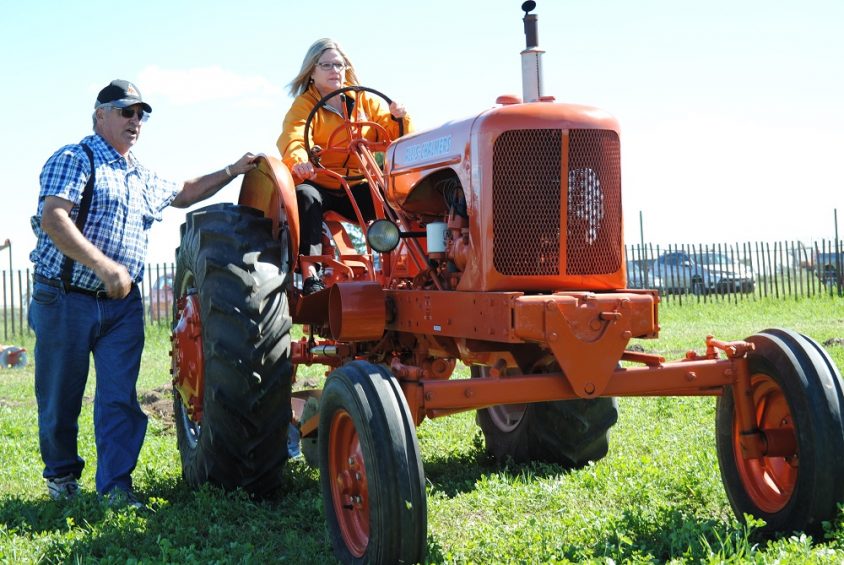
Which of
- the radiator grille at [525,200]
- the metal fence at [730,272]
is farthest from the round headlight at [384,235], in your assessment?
the metal fence at [730,272]

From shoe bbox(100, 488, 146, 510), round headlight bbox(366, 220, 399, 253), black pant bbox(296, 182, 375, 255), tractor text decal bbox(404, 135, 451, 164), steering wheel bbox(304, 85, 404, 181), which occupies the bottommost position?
shoe bbox(100, 488, 146, 510)

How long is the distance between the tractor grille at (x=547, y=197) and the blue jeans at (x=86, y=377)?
6.65 feet

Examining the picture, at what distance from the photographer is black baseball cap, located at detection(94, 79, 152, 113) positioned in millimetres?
4559

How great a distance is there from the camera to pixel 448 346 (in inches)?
169

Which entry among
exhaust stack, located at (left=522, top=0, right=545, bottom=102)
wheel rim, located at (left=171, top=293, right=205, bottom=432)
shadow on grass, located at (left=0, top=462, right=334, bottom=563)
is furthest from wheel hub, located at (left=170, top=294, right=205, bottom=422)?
exhaust stack, located at (left=522, top=0, right=545, bottom=102)

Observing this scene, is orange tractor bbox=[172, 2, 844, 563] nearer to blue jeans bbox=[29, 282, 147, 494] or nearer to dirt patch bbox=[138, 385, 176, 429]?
blue jeans bbox=[29, 282, 147, 494]

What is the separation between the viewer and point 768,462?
3906mm

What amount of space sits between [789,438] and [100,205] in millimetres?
3271

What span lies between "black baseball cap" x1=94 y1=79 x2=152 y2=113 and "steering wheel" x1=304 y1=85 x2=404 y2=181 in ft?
3.28

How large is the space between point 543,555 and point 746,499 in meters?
0.96

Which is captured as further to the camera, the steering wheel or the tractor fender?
the steering wheel

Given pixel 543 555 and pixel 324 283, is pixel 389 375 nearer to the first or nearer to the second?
pixel 543 555

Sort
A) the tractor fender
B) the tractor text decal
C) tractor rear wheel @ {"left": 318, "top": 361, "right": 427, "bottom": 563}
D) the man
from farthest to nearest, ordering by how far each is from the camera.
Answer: the tractor fender, the man, the tractor text decal, tractor rear wheel @ {"left": 318, "top": 361, "right": 427, "bottom": 563}

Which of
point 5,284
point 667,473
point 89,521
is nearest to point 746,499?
point 667,473
